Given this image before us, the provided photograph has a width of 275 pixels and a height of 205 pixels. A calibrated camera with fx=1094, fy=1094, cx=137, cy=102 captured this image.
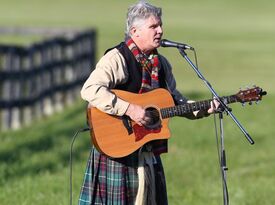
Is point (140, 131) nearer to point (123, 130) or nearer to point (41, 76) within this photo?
point (123, 130)

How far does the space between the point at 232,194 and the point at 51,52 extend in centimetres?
1046

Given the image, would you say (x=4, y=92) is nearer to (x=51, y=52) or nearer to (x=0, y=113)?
(x=0, y=113)

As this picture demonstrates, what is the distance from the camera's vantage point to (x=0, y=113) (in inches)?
729

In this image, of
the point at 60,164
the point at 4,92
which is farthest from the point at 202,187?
the point at 4,92

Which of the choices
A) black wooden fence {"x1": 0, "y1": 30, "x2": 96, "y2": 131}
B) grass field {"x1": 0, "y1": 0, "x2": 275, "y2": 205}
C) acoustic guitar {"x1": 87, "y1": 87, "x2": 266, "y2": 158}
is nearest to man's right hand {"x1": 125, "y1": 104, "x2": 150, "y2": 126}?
acoustic guitar {"x1": 87, "y1": 87, "x2": 266, "y2": 158}

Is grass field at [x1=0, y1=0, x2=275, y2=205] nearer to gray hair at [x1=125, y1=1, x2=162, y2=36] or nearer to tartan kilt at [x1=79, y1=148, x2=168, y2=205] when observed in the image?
tartan kilt at [x1=79, y1=148, x2=168, y2=205]

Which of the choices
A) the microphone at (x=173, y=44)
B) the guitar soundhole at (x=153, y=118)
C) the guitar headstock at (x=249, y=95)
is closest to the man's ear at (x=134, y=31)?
the microphone at (x=173, y=44)

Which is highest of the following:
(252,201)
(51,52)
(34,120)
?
(51,52)

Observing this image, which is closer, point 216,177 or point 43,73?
point 216,177

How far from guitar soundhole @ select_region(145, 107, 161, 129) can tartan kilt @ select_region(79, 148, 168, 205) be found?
214 millimetres

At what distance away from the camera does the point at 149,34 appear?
6902mm

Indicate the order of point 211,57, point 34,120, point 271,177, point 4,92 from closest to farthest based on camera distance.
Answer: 1. point 271,177
2. point 4,92
3. point 34,120
4. point 211,57

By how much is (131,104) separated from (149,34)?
0.46 metres

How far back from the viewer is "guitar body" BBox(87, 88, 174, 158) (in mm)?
6961
